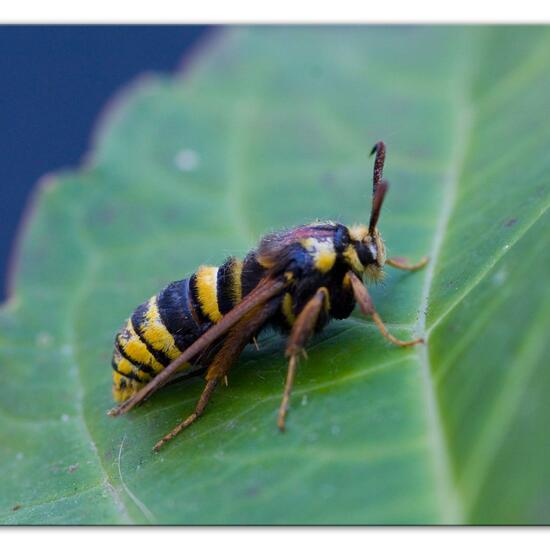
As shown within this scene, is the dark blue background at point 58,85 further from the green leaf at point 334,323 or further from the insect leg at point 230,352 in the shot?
the insect leg at point 230,352

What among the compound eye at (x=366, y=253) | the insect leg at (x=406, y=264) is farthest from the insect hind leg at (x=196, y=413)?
the insect leg at (x=406, y=264)

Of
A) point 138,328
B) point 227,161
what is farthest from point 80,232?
point 138,328

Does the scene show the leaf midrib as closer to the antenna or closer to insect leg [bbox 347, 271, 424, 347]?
insect leg [bbox 347, 271, 424, 347]

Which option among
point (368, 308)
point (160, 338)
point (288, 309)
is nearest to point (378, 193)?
point (368, 308)

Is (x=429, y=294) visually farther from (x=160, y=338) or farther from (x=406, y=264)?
(x=160, y=338)

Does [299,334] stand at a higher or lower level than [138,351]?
lower

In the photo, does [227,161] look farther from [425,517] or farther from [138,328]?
[425,517]
